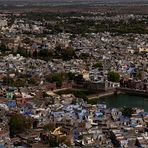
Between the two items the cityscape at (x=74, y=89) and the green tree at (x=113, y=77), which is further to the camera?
the green tree at (x=113, y=77)

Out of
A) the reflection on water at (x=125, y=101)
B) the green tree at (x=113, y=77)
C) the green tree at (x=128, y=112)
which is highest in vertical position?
the green tree at (x=128, y=112)

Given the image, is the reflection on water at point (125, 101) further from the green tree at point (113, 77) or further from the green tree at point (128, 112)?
the green tree at point (128, 112)

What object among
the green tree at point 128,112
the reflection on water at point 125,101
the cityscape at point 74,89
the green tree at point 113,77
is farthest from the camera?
the green tree at point 113,77

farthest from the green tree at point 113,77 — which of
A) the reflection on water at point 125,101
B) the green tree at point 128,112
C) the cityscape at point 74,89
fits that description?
the green tree at point 128,112

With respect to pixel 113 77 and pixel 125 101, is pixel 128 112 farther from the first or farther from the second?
pixel 113 77

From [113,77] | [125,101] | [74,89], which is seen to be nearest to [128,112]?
[125,101]

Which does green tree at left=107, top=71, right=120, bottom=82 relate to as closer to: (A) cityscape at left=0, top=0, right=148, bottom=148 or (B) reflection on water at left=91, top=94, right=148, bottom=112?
(A) cityscape at left=0, top=0, right=148, bottom=148

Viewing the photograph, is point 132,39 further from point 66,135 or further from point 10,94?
point 66,135

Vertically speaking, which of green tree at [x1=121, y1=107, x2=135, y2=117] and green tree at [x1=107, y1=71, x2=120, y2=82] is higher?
green tree at [x1=121, y1=107, x2=135, y2=117]

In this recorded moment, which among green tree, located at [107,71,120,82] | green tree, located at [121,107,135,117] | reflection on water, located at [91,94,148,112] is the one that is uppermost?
green tree, located at [121,107,135,117]

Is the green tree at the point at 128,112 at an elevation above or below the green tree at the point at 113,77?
above

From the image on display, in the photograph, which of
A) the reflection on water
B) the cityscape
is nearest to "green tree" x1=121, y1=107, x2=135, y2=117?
the cityscape
